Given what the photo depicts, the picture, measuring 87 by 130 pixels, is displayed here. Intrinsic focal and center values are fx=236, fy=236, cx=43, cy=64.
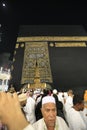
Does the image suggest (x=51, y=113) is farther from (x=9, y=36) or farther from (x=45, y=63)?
(x=9, y=36)

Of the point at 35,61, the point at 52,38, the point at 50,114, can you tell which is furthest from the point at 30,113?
the point at 52,38

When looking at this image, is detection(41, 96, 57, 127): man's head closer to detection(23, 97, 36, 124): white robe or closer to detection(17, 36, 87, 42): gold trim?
detection(23, 97, 36, 124): white robe

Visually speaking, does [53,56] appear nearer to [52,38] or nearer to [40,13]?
[52,38]

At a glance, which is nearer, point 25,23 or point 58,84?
point 58,84

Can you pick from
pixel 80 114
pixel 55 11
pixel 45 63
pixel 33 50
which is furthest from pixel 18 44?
pixel 80 114

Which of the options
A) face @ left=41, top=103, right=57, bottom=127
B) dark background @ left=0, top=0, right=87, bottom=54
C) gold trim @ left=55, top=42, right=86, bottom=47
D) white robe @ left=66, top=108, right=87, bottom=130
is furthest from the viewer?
gold trim @ left=55, top=42, right=86, bottom=47

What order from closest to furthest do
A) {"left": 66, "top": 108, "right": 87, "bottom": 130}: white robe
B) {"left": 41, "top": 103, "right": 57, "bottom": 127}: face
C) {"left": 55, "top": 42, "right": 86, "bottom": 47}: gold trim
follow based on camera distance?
{"left": 41, "top": 103, "right": 57, "bottom": 127}: face → {"left": 66, "top": 108, "right": 87, "bottom": 130}: white robe → {"left": 55, "top": 42, "right": 86, "bottom": 47}: gold trim

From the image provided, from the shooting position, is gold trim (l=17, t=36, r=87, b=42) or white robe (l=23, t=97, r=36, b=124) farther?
gold trim (l=17, t=36, r=87, b=42)

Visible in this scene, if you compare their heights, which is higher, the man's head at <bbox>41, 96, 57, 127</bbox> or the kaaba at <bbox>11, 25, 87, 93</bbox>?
the kaaba at <bbox>11, 25, 87, 93</bbox>

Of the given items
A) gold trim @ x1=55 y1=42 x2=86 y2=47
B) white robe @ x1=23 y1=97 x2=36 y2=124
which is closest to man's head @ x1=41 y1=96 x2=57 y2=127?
white robe @ x1=23 y1=97 x2=36 y2=124

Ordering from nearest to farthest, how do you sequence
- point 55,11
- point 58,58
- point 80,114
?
point 80,114, point 55,11, point 58,58

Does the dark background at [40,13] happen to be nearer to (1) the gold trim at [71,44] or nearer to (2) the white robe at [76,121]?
(1) the gold trim at [71,44]

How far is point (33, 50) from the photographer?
47.1ft

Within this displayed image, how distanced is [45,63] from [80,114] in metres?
11.4
